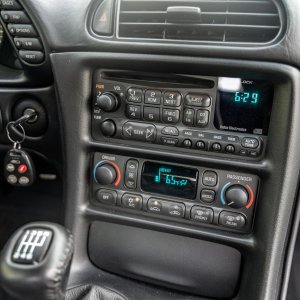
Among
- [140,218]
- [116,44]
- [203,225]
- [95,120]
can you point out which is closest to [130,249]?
[140,218]

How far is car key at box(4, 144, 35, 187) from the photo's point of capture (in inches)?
47.1

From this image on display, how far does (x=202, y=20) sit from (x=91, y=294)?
72 centimetres

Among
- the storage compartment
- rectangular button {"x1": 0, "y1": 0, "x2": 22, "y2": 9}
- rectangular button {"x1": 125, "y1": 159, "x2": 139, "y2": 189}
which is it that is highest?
rectangular button {"x1": 0, "y1": 0, "x2": 22, "y2": 9}

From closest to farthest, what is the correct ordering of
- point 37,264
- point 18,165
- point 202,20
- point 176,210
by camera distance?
1. point 37,264
2. point 202,20
3. point 176,210
4. point 18,165

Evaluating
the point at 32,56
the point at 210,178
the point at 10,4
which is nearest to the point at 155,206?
the point at 210,178

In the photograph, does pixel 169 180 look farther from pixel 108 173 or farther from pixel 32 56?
pixel 32 56

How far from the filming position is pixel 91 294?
41.8 inches

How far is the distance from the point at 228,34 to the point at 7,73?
2.24ft

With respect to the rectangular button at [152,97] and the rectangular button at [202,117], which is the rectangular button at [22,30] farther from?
the rectangular button at [202,117]

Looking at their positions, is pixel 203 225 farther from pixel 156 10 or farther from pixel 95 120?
pixel 156 10

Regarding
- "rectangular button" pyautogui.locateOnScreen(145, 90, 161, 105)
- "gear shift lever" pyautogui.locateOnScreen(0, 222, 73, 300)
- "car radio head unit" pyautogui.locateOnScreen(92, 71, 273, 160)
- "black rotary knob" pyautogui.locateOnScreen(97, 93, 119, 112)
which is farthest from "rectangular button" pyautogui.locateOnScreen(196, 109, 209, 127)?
"gear shift lever" pyautogui.locateOnScreen(0, 222, 73, 300)

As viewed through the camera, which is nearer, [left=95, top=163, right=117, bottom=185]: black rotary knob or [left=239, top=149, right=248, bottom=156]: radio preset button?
[left=239, top=149, right=248, bottom=156]: radio preset button

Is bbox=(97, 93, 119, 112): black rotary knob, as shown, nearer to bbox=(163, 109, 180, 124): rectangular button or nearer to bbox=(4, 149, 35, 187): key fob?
bbox=(163, 109, 180, 124): rectangular button

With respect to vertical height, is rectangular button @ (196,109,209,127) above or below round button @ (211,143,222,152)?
above
